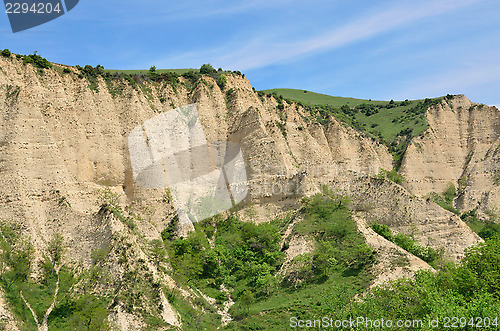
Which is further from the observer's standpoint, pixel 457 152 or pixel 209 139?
pixel 457 152

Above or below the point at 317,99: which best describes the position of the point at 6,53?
below

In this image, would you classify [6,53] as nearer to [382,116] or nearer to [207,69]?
[207,69]

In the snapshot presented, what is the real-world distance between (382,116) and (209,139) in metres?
44.2

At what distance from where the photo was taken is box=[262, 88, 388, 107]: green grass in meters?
111

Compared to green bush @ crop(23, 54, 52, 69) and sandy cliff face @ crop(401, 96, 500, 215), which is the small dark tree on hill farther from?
sandy cliff face @ crop(401, 96, 500, 215)

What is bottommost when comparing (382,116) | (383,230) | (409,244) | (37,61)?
(409,244)

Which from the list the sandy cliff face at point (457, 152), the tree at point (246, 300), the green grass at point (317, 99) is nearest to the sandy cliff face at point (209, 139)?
the sandy cliff face at point (457, 152)

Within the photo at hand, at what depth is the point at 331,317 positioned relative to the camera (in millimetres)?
34250

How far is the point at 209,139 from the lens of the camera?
214 ft

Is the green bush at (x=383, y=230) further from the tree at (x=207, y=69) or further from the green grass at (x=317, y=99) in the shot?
the green grass at (x=317, y=99)

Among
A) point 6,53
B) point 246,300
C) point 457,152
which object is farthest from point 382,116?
point 6,53

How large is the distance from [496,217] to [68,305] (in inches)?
1984

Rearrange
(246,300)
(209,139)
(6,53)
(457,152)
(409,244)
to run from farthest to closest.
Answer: (457,152), (209,139), (6,53), (409,244), (246,300)

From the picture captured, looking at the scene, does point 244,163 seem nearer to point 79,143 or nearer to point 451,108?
point 79,143
